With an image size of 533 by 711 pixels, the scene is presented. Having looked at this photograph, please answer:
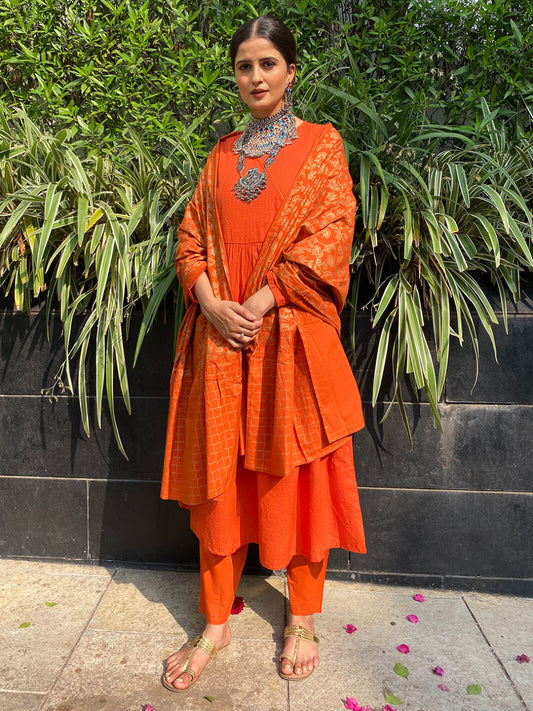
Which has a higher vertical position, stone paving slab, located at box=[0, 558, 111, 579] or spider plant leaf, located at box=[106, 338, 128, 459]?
spider plant leaf, located at box=[106, 338, 128, 459]

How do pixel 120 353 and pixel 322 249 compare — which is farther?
pixel 120 353

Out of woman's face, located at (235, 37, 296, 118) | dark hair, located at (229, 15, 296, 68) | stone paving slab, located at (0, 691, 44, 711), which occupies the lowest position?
stone paving slab, located at (0, 691, 44, 711)

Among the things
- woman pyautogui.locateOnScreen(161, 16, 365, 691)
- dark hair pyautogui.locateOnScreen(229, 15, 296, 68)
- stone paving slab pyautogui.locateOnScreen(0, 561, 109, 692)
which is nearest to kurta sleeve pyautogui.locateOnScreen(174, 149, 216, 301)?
woman pyautogui.locateOnScreen(161, 16, 365, 691)

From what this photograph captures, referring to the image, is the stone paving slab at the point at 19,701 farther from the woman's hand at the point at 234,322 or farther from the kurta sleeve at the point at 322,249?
the kurta sleeve at the point at 322,249

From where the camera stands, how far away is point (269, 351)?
172 centimetres

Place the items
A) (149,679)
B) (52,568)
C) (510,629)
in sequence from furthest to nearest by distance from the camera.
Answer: (52,568)
(510,629)
(149,679)

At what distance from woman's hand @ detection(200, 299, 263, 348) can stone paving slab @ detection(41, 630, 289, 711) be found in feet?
3.25

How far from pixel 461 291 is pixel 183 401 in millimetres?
1083

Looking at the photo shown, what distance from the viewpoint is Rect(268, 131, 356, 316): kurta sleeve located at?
64.8 inches

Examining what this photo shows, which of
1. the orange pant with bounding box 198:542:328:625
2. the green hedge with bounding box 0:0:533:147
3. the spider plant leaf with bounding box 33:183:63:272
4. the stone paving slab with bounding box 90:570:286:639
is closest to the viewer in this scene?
the orange pant with bounding box 198:542:328:625

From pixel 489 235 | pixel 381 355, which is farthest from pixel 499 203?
pixel 381 355

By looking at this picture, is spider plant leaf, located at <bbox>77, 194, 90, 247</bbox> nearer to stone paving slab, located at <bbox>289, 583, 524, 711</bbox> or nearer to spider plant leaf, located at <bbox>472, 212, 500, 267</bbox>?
spider plant leaf, located at <bbox>472, 212, 500, 267</bbox>

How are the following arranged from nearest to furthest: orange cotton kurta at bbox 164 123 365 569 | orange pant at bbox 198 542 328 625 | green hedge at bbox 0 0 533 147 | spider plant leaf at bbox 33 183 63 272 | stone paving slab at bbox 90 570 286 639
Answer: orange cotton kurta at bbox 164 123 365 569
orange pant at bbox 198 542 328 625
stone paving slab at bbox 90 570 286 639
spider plant leaf at bbox 33 183 63 272
green hedge at bbox 0 0 533 147

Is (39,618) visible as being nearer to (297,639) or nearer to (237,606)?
(237,606)
